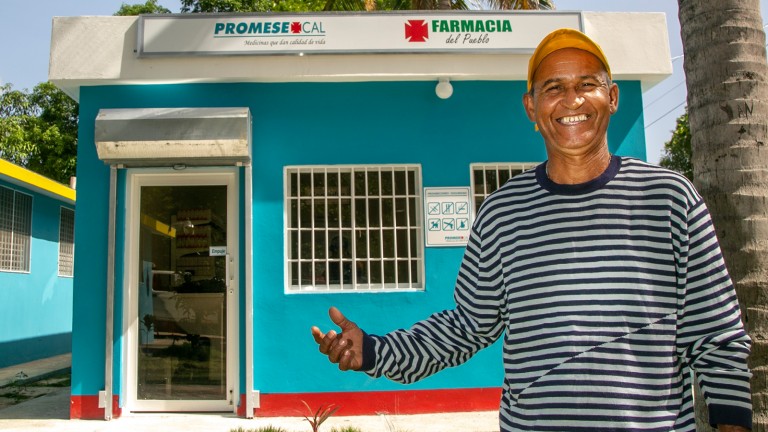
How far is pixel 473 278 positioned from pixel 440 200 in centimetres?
413

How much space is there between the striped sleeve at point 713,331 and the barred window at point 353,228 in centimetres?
440

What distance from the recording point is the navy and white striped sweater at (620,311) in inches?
62.0

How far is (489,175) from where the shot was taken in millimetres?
6188

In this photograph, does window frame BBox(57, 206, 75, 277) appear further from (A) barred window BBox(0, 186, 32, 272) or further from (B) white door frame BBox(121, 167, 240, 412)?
(B) white door frame BBox(121, 167, 240, 412)

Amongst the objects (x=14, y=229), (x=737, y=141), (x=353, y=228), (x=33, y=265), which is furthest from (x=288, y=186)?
(x=33, y=265)

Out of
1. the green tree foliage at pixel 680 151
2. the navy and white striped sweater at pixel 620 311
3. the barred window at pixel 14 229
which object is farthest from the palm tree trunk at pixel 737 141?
the green tree foliage at pixel 680 151

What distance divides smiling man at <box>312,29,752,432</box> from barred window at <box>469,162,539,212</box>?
4.31 metres

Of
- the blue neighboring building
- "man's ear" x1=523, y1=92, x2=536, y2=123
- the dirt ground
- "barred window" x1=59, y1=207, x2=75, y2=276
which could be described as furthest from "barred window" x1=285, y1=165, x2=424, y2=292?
"barred window" x1=59, y1=207, x2=75, y2=276

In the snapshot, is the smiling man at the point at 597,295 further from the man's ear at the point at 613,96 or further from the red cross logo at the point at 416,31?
the red cross logo at the point at 416,31

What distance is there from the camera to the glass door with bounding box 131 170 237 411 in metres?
5.97

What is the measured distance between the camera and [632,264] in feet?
5.30

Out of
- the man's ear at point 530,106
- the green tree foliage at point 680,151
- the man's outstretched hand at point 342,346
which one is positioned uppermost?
the green tree foliage at point 680,151

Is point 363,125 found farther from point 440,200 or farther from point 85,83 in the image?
point 85,83

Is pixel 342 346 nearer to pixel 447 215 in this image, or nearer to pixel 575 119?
pixel 575 119
